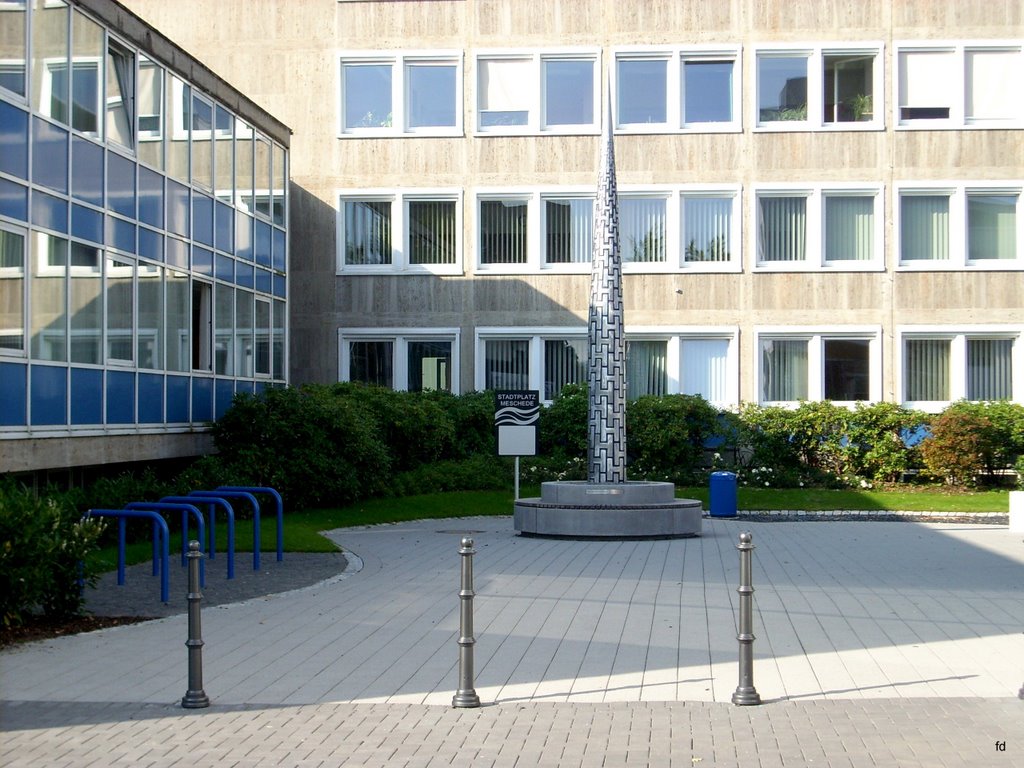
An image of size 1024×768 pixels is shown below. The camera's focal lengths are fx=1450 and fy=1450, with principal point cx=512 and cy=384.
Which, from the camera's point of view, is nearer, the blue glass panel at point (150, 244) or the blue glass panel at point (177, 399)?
the blue glass panel at point (150, 244)

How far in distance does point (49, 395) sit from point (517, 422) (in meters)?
9.19

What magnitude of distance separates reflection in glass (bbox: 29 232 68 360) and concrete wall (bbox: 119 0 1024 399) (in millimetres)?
15771

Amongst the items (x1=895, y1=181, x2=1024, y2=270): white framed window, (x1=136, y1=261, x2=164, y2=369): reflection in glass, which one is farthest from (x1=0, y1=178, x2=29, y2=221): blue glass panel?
(x1=895, y1=181, x2=1024, y2=270): white framed window

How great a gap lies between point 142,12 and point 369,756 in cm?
3102

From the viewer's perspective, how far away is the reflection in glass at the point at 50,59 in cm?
1859

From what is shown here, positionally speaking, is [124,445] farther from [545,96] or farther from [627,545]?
[545,96]

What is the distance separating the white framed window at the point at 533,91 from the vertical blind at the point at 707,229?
3.10 meters

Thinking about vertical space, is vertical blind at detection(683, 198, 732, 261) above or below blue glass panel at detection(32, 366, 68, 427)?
above

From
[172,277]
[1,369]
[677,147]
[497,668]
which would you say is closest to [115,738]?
[497,668]

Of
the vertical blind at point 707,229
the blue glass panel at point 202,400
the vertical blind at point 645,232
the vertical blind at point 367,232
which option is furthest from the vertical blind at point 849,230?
the blue glass panel at point 202,400

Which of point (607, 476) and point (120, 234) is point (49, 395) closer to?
point (120, 234)

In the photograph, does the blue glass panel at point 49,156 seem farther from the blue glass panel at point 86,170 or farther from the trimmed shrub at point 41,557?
the trimmed shrub at point 41,557

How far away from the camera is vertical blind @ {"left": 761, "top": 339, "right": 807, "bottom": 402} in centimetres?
3425

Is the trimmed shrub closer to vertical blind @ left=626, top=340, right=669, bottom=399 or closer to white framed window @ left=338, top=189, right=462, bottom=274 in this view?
white framed window @ left=338, top=189, right=462, bottom=274
